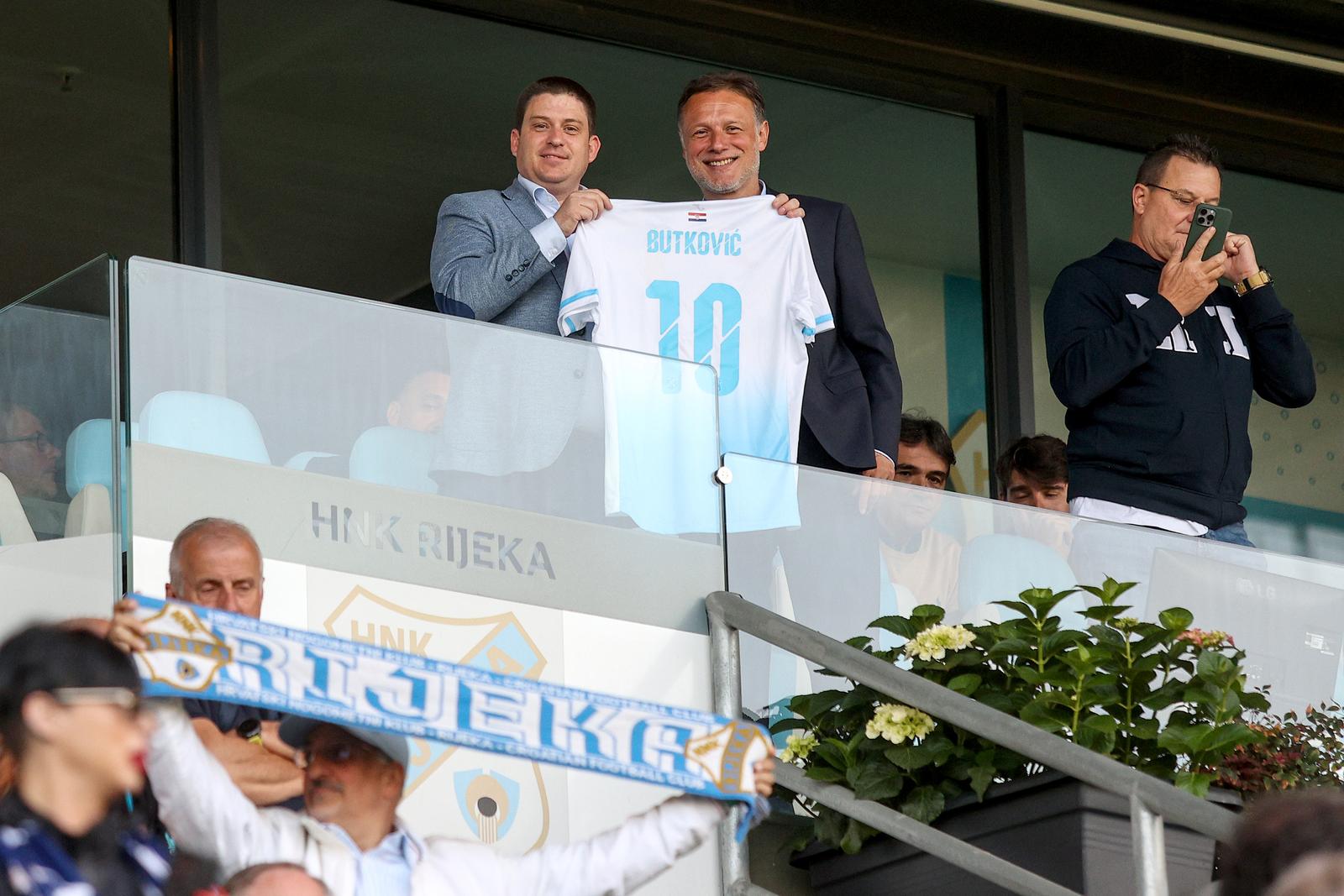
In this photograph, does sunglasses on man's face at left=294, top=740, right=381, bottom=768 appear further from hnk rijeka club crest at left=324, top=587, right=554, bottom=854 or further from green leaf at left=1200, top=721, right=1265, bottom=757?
green leaf at left=1200, top=721, right=1265, bottom=757

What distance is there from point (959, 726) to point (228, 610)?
1.51 m

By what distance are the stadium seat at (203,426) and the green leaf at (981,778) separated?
5.43 feet

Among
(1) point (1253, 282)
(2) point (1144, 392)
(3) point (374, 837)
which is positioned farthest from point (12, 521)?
(1) point (1253, 282)

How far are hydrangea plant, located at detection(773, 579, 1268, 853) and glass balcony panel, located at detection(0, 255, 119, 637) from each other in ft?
5.44

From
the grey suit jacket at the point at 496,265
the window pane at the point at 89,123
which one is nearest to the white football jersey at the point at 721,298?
the grey suit jacket at the point at 496,265

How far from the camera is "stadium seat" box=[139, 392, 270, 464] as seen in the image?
15.7ft

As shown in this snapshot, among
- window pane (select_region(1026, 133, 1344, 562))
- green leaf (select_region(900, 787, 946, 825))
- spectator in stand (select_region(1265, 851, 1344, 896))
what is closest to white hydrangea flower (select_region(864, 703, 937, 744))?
green leaf (select_region(900, 787, 946, 825))

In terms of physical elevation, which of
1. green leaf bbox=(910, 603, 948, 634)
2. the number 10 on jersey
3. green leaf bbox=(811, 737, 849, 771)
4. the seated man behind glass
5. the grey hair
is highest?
the number 10 on jersey

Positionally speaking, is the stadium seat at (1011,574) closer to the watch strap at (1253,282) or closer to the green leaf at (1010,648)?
the green leaf at (1010,648)

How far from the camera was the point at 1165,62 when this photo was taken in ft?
31.9

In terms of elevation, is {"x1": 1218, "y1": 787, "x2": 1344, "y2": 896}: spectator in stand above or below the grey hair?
below

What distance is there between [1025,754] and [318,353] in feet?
5.73

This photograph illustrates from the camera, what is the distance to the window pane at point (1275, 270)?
31.5 ft

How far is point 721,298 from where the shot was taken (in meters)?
6.22
